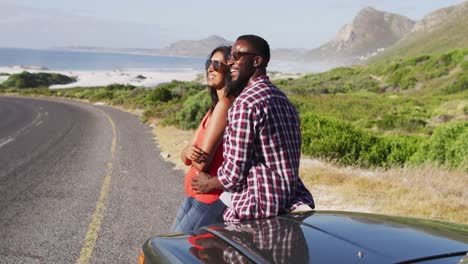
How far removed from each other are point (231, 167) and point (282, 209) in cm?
39

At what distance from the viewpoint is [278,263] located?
2172 mm

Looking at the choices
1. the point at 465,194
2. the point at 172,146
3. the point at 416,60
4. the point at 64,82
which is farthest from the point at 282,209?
the point at 64,82

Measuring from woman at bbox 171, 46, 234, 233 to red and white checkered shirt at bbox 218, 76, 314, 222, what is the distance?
0.21m

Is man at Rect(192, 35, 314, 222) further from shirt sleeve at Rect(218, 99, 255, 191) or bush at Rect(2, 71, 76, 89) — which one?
bush at Rect(2, 71, 76, 89)

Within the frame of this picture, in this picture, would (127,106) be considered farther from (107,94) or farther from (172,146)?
(172,146)

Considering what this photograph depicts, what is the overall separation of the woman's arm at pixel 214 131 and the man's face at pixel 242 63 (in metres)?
0.15

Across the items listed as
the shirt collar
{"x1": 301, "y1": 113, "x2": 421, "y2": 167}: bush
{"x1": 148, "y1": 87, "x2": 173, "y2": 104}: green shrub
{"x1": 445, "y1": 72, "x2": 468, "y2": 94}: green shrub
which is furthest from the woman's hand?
{"x1": 445, "y1": 72, "x2": 468, "y2": 94}: green shrub

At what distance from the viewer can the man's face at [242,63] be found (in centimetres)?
298

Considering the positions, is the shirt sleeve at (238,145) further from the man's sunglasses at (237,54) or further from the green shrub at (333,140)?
the green shrub at (333,140)

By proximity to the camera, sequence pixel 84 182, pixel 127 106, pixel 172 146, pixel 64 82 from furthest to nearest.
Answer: pixel 64 82 → pixel 127 106 → pixel 172 146 → pixel 84 182

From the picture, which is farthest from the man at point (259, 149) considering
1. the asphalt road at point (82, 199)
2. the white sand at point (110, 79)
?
the white sand at point (110, 79)

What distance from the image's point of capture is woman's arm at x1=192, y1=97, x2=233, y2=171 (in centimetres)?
307

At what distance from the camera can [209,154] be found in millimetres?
3098

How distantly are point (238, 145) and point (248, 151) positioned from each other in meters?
0.07
